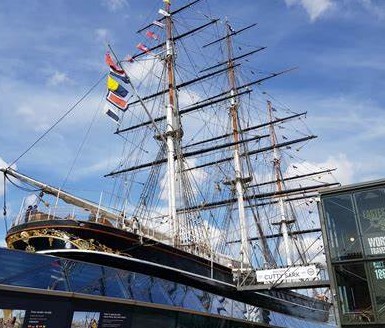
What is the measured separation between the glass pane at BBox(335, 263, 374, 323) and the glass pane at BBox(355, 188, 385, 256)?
668 millimetres

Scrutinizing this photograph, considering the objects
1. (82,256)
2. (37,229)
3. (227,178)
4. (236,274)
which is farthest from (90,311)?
(227,178)

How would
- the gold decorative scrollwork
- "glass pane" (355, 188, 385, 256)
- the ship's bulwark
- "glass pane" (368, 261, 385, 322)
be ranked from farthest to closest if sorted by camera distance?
the gold decorative scrollwork < "glass pane" (355, 188, 385, 256) < "glass pane" (368, 261, 385, 322) < the ship's bulwark

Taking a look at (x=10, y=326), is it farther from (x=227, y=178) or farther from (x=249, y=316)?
(x=227, y=178)

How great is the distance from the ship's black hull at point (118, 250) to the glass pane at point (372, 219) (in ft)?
23.5

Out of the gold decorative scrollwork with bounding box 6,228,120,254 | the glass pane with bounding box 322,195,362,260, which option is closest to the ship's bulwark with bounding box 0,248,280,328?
the gold decorative scrollwork with bounding box 6,228,120,254

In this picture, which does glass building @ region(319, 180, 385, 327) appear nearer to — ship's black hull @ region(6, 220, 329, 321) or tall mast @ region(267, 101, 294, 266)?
ship's black hull @ region(6, 220, 329, 321)

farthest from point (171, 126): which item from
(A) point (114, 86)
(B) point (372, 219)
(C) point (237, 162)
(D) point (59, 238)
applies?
(B) point (372, 219)

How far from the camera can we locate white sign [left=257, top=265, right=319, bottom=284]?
703 inches

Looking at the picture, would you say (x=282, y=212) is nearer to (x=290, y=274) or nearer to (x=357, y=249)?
(x=290, y=274)

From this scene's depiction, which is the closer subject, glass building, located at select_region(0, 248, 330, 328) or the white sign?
glass building, located at select_region(0, 248, 330, 328)

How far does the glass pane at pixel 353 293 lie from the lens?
13.1 metres

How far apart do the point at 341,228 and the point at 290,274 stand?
470cm

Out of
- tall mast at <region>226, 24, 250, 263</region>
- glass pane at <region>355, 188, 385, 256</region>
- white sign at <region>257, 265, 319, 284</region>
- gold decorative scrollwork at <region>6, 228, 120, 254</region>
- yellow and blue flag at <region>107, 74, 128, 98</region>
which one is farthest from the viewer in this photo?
tall mast at <region>226, 24, 250, 263</region>

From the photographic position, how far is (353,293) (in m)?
13.5
